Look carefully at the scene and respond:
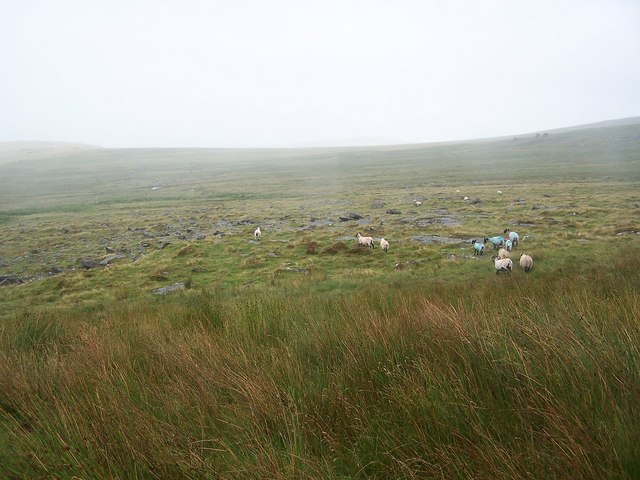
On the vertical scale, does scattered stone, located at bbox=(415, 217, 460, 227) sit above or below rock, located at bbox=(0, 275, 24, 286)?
above

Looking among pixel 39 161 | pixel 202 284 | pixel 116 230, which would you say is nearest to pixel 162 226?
pixel 116 230

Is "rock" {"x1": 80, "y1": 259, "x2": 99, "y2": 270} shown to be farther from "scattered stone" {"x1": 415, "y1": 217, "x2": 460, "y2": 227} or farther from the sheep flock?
"scattered stone" {"x1": 415, "y1": 217, "x2": 460, "y2": 227}

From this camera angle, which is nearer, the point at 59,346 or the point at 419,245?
the point at 59,346

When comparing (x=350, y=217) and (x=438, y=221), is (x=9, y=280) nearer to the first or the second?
(x=350, y=217)

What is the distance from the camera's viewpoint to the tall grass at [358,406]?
2131 millimetres

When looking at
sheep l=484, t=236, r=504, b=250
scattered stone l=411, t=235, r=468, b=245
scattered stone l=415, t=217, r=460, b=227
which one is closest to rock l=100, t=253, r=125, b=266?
scattered stone l=411, t=235, r=468, b=245

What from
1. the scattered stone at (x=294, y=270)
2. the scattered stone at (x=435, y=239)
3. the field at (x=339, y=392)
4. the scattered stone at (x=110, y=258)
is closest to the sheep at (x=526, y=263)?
the field at (x=339, y=392)

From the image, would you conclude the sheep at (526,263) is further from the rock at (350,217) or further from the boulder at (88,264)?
the boulder at (88,264)

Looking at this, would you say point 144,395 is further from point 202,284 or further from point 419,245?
point 419,245

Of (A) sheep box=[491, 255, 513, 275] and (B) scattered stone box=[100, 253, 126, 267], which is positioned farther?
(B) scattered stone box=[100, 253, 126, 267]


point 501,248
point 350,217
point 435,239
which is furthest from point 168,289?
point 350,217

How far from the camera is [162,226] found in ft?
87.0

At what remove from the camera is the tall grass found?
2131mm

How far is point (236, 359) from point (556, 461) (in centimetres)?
276
